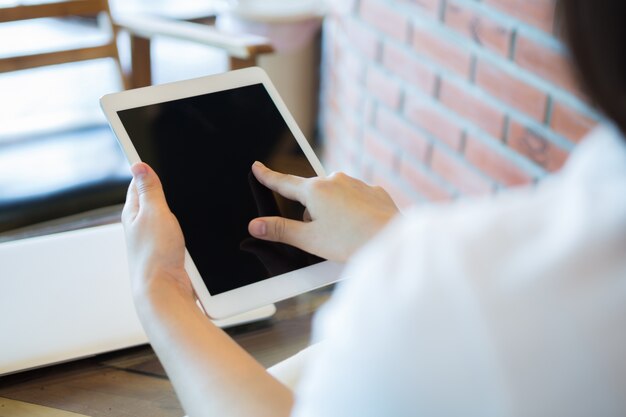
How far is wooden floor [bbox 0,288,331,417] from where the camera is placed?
699mm

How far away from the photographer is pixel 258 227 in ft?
2.47

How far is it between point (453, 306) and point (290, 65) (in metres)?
2.06

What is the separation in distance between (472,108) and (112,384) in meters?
0.95

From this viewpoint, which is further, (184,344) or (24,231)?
(24,231)

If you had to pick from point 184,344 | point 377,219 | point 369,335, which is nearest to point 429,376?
point 369,335

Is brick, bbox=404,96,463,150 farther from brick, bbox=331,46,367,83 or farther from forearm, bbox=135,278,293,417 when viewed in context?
forearm, bbox=135,278,293,417

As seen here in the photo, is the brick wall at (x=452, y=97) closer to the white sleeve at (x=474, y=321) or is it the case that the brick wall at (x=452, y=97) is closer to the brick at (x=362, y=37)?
the brick at (x=362, y=37)

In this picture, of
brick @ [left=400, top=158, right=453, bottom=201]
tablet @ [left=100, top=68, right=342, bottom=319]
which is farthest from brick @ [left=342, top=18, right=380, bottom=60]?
tablet @ [left=100, top=68, right=342, bottom=319]

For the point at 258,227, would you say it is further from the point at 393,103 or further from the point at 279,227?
the point at 393,103

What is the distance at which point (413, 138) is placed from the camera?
5.50ft

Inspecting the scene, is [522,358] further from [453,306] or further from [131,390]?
[131,390]

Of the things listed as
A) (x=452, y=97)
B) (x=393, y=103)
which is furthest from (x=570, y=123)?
(x=393, y=103)

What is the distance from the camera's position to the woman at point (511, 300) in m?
0.35

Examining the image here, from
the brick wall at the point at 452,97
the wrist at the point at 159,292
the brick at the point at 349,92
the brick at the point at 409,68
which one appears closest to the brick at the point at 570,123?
the brick wall at the point at 452,97
